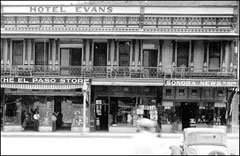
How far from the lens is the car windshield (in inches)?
427

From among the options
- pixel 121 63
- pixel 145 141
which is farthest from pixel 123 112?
pixel 145 141

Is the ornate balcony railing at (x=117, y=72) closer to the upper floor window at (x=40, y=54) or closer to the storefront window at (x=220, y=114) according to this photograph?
the upper floor window at (x=40, y=54)

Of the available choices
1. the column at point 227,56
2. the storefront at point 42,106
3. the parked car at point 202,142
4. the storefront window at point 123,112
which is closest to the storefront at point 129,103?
Answer: the storefront window at point 123,112

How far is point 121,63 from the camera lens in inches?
886

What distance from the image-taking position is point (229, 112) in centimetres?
2170

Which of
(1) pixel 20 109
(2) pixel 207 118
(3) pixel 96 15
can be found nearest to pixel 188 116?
(2) pixel 207 118

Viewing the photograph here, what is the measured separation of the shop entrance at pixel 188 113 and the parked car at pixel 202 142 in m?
10.9

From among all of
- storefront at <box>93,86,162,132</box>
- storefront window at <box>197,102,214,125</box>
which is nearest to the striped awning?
storefront at <box>93,86,162,132</box>

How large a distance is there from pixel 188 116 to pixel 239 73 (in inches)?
163

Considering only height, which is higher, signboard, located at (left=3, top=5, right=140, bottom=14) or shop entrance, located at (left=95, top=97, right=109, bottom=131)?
signboard, located at (left=3, top=5, right=140, bottom=14)

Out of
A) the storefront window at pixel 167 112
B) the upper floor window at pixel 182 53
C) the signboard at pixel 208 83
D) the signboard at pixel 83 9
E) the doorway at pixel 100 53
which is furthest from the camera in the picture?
the doorway at pixel 100 53

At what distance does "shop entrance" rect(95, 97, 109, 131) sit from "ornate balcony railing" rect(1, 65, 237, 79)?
162 centimetres

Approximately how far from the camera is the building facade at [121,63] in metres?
21.8

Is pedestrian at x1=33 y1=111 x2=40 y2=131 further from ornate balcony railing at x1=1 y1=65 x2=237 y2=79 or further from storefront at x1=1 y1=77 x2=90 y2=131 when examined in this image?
ornate balcony railing at x1=1 y1=65 x2=237 y2=79
